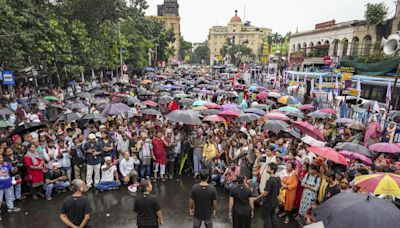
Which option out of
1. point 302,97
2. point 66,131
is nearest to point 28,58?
point 66,131

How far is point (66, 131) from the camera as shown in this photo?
9.12 m

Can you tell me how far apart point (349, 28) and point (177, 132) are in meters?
31.0

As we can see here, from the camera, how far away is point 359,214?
10.8ft

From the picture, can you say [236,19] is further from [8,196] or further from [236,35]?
[8,196]

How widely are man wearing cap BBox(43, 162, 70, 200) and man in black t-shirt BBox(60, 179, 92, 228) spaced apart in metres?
3.32

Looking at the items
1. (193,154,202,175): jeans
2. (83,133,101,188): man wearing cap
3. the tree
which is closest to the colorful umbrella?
(193,154,202,175): jeans

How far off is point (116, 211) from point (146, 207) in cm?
279

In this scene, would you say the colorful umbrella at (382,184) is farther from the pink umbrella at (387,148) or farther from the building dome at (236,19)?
the building dome at (236,19)

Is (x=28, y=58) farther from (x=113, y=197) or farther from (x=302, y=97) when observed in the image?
(x=302, y=97)

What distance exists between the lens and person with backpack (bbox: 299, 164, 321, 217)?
21.0 ft

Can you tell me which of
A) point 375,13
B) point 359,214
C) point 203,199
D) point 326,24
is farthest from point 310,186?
point 326,24

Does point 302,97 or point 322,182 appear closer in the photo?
point 322,182

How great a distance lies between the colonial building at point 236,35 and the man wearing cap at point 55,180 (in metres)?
122

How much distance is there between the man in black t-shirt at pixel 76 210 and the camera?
4766mm
